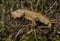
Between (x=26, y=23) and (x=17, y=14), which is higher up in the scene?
(x=17, y=14)

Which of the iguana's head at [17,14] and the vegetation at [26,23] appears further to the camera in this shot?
the iguana's head at [17,14]

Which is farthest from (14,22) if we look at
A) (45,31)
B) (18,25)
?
(45,31)

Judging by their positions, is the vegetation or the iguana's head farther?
the iguana's head

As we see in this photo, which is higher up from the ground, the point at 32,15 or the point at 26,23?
the point at 32,15

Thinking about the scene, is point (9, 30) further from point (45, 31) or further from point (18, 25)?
point (45, 31)
